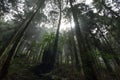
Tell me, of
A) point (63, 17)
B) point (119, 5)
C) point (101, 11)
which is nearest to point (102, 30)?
point (101, 11)

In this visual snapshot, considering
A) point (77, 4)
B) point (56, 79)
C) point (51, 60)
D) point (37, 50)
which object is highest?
point (77, 4)

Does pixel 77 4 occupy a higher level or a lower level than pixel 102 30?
higher

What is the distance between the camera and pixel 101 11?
21.7 metres

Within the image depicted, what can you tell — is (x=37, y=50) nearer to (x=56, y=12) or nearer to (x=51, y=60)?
(x=56, y=12)

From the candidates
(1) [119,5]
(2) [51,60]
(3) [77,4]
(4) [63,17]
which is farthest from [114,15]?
(2) [51,60]

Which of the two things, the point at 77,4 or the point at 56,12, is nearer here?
the point at 77,4

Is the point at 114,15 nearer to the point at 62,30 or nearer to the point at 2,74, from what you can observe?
the point at 62,30

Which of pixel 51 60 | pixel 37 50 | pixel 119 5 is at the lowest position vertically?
pixel 51 60

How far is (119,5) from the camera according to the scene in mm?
18578

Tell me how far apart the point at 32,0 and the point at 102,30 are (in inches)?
462

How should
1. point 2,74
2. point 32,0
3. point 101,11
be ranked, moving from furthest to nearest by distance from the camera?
1. point 101,11
2. point 32,0
3. point 2,74

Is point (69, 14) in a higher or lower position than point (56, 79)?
higher

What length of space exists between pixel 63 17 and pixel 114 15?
26.5 feet

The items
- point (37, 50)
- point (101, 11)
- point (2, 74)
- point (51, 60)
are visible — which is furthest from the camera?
point (37, 50)
